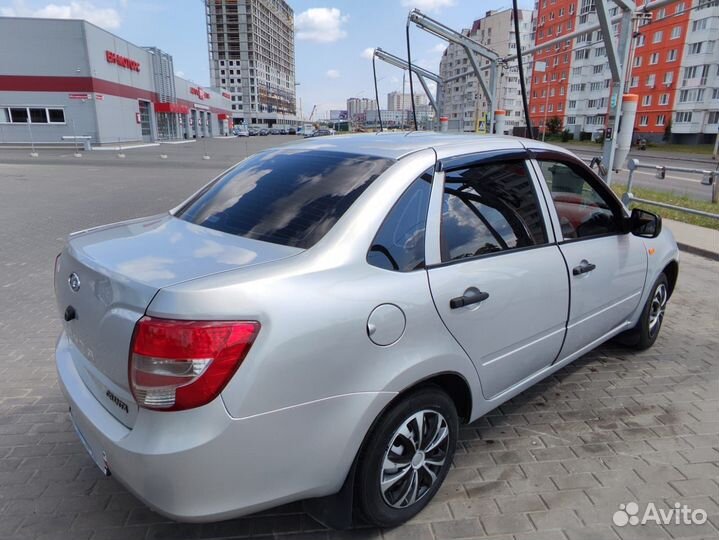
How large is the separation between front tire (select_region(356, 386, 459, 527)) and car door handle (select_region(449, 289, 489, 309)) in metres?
0.42

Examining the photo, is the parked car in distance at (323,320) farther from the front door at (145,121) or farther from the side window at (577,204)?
the front door at (145,121)

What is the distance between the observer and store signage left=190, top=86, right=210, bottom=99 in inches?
Result: 2418

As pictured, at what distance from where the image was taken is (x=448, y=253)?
2.41 metres

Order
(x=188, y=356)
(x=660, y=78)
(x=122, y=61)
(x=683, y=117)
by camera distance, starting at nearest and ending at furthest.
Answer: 1. (x=188, y=356)
2. (x=122, y=61)
3. (x=683, y=117)
4. (x=660, y=78)

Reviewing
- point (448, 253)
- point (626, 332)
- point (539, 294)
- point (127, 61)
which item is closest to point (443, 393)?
point (448, 253)

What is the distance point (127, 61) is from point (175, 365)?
45.4 meters

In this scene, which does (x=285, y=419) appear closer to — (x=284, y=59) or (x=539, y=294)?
(x=539, y=294)

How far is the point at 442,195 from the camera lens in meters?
2.49

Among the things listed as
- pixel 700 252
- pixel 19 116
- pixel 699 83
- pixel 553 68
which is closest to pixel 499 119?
pixel 700 252

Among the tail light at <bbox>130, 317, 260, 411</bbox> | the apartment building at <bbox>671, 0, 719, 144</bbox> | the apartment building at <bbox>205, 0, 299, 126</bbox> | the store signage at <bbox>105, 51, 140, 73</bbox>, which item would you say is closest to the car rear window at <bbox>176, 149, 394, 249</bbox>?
the tail light at <bbox>130, 317, 260, 411</bbox>

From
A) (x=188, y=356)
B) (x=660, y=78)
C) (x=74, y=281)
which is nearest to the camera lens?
(x=188, y=356)

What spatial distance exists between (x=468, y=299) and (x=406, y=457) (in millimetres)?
784

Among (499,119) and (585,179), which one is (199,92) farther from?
(585,179)

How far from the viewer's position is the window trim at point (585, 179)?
3037 mm
